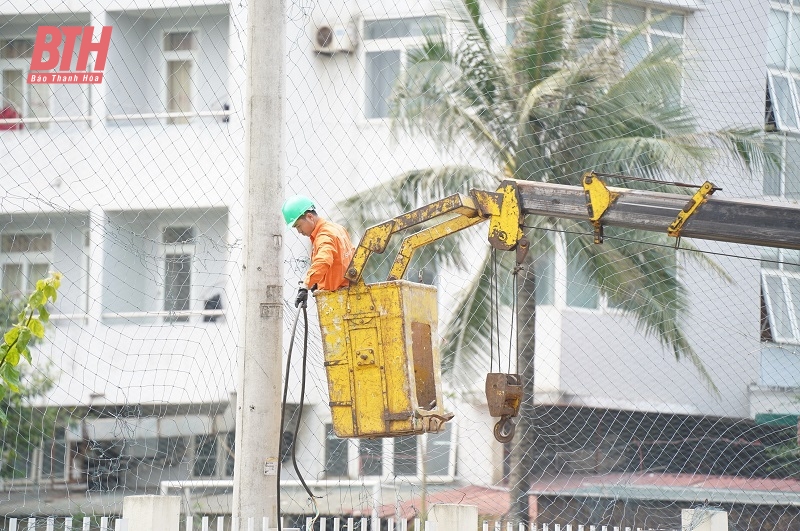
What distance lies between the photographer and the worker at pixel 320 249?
244 inches

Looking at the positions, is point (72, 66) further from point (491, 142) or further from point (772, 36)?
point (772, 36)

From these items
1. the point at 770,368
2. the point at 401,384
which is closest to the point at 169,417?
the point at 770,368

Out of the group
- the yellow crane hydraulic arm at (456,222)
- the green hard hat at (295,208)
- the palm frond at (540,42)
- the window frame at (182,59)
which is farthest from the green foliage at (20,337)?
the window frame at (182,59)

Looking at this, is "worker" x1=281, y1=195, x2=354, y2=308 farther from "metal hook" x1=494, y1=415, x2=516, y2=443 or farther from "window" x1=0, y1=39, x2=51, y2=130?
"window" x1=0, y1=39, x2=51, y2=130

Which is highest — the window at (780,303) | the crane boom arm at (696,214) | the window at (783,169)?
the window at (783,169)

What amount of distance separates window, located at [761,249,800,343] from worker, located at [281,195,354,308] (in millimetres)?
5685

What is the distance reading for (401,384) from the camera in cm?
611

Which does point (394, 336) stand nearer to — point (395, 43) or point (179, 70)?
point (395, 43)

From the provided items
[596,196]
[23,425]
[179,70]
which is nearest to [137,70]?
[179,70]

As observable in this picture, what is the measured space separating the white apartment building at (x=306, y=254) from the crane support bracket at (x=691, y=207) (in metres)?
4.51

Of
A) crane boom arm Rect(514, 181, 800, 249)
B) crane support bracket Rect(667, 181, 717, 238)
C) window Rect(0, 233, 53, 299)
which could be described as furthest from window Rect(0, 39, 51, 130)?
crane support bracket Rect(667, 181, 717, 238)

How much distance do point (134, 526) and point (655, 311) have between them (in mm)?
7737

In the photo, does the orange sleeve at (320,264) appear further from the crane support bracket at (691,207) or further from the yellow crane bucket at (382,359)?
the crane support bracket at (691,207)

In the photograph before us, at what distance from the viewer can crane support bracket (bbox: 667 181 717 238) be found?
19.4ft
